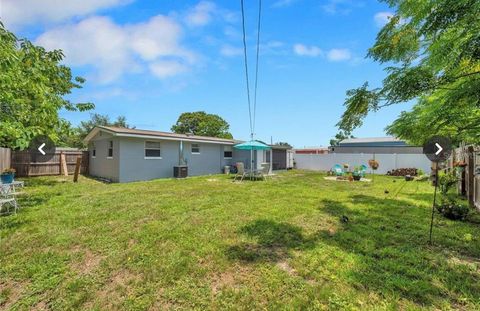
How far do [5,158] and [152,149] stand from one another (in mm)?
7290

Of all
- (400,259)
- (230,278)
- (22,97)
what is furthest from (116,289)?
(22,97)

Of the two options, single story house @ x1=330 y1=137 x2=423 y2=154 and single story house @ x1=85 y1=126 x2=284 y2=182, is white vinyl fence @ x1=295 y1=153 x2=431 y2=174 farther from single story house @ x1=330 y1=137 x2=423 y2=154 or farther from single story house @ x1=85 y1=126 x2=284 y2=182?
single story house @ x1=330 y1=137 x2=423 y2=154

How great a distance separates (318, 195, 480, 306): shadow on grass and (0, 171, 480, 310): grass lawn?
2 cm

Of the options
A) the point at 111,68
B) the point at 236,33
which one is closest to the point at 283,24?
the point at 236,33

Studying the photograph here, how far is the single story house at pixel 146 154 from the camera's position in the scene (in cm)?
1317

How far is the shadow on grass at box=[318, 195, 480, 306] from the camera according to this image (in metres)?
2.95

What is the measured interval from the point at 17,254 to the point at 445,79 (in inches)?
269

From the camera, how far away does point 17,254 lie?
395 centimetres

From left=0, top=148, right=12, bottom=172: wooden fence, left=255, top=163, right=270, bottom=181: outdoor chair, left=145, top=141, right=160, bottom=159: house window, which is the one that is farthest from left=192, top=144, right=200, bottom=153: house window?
left=0, top=148, right=12, bottom=172: wooden fence

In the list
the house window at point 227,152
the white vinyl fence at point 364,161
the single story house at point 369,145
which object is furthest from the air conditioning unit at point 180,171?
the single story house at point 369,145

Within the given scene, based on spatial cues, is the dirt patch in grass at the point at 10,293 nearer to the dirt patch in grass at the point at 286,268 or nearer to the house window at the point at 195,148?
the dirt patch in grass at the point at 286,268

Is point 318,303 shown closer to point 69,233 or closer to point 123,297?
point 123,297

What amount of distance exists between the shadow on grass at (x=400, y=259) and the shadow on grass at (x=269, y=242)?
0.48m

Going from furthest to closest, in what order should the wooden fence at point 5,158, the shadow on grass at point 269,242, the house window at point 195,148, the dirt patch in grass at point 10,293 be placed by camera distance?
the house window at point 195,148 → the wooden fence at point 5,158 → the shadow on grass at point 269,242 → the dirt patch in grass at point 10,293
